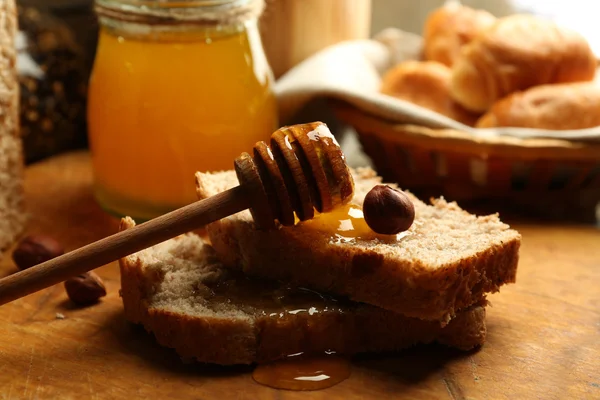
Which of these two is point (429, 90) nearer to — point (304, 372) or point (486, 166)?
point (486, 166)

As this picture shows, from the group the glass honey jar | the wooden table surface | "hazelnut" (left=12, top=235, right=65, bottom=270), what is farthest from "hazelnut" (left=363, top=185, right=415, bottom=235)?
Result: "hazelnut" (left=12, top=235, right=65, bottom=270)

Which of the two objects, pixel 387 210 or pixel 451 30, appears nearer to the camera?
pixel 387 210

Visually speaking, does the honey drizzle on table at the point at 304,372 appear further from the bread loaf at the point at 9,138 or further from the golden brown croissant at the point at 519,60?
the golden brown croissant at the point at 519,60

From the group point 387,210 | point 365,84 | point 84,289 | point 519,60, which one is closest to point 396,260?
point 387,210

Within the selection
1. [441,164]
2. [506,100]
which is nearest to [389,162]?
[441,164]

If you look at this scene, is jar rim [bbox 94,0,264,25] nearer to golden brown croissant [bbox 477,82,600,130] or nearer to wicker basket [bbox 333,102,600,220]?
wicker basket [bbox 333,102,600,220]

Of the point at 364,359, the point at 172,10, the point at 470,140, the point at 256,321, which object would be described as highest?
the point at 172,10

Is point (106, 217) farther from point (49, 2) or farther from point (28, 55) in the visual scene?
point (49, 2)
